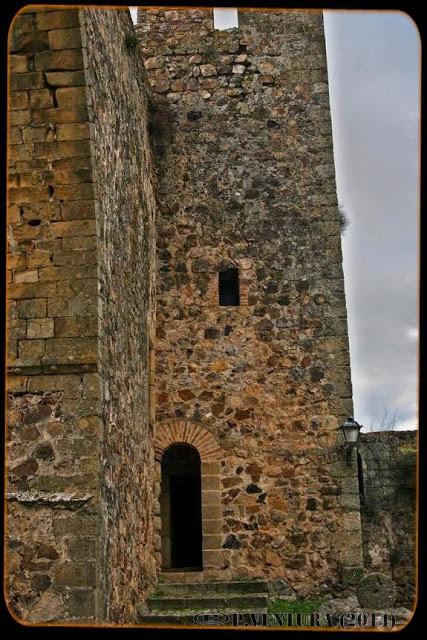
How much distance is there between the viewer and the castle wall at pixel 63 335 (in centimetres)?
665

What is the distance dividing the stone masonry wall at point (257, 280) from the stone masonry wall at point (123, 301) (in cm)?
73

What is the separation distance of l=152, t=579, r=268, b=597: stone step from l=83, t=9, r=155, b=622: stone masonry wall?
309 millimetres

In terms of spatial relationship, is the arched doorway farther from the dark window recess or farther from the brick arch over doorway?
the dark window recess

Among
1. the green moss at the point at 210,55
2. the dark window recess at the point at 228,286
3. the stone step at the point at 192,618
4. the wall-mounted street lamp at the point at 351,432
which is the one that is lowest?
the stone step at the point at 192,618

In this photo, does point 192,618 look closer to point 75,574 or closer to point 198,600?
point 198,600

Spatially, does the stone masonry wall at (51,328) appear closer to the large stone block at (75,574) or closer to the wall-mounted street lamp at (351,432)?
the large stone block at (75,574)

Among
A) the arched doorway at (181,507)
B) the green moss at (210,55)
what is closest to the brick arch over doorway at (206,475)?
the arched doorway at (181,507)

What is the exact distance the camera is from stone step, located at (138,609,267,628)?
8883mm

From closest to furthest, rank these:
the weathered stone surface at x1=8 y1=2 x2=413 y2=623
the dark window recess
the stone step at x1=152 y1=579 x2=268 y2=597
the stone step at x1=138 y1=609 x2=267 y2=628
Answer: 1. the weathered stone surface at x1=8 y1=2 x2=413 y2=623
2. the stone step at x1=138 y1=609 x2=267 y2=628
3. the stone step at x1=152 y1=579 x2=268 y2=597
4. the dark window recess

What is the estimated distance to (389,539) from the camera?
1129cm

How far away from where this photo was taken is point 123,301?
8.52 metres

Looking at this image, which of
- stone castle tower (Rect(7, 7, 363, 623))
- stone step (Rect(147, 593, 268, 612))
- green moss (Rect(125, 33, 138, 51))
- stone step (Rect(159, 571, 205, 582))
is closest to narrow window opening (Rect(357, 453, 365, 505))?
stone castle tower (Rect(7, 7, 363, 623))

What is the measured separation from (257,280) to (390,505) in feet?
11.1

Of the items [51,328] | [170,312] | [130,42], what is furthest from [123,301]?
[130,42]
